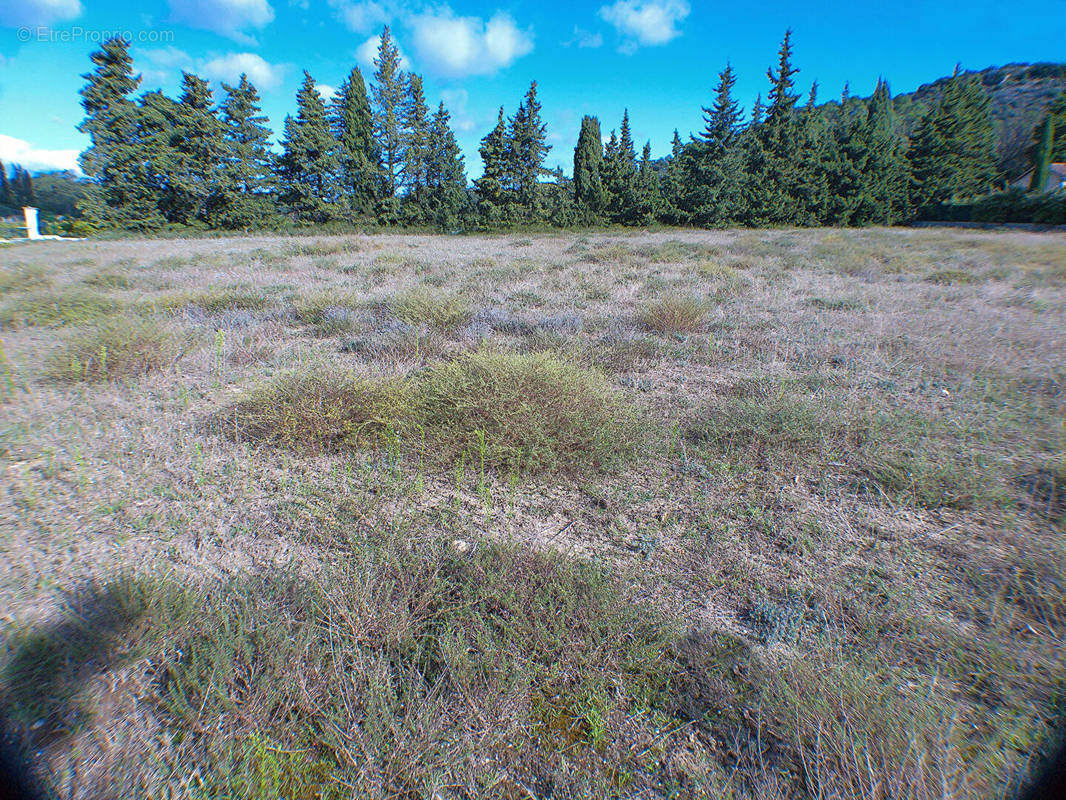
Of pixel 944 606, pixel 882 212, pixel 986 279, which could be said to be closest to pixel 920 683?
pixel 944 606

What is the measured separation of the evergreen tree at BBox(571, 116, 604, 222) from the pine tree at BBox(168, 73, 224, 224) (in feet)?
80.9

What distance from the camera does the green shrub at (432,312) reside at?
7141 millimetres

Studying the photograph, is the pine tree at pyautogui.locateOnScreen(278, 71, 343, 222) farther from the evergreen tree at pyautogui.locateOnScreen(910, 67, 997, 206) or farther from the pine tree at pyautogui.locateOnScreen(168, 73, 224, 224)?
the evergreen tree at pyautogui.locateOnScreen(910, 67, 997, 206)

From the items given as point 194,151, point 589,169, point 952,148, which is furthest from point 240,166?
point 952,148

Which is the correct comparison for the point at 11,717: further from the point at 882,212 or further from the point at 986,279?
the point at 882,212

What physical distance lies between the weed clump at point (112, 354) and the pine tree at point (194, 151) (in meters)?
32.9

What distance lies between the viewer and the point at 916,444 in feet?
12.2

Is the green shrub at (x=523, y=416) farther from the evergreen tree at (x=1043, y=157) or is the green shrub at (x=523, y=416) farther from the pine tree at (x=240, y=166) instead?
the evergreen tree at (x=1043, y=157)

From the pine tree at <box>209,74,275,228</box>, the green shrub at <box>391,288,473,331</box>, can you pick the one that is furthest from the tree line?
the green shrub at <box>391,288,473,331</box>

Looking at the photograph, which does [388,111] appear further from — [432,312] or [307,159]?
A: [432,312]

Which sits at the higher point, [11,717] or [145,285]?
[145,285]

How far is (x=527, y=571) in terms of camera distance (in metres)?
2.34

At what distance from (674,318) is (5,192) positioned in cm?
7950

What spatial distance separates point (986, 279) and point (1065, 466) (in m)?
A: 11.7
